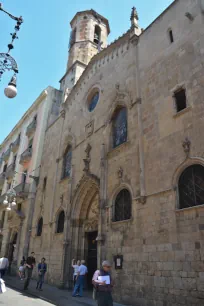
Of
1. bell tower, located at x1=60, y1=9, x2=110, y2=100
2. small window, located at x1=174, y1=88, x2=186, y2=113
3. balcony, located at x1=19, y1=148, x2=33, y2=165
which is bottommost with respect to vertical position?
small window, located at x1=174, y1=88, x2=186, y2=113

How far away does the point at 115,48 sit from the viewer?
14.4m

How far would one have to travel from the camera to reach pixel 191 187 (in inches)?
304

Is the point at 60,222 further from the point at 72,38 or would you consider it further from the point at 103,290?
the point at 72,38

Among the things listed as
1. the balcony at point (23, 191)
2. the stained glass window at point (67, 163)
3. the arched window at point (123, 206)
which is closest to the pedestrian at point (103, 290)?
the arched window at point (123, 206)

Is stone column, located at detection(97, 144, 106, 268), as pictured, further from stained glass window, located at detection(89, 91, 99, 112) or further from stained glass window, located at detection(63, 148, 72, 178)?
stained glass window, located at detection(63, 148, 72, 178)

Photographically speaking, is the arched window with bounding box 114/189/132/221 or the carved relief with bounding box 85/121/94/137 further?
the carved relief with bounding box 85/121/94/137

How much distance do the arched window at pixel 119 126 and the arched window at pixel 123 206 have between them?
2.61 m

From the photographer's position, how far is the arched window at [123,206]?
10032 mm

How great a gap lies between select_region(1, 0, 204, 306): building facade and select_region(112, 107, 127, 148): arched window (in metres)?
0.06

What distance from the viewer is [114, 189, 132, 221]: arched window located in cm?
1003

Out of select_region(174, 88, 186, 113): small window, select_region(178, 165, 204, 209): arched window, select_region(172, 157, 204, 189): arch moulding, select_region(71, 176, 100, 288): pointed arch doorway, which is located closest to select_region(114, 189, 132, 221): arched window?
select_region(71, 176, 100, 288): pointed arch doorway

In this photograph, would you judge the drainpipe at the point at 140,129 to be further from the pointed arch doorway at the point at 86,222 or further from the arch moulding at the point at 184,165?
the pointed arch doorway at the point at 86,222

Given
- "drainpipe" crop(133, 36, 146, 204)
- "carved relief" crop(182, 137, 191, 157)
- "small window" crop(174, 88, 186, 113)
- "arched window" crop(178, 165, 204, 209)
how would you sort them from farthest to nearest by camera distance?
"drainpipe" crop(133, 36, 146, 204)
"small window" crop(174, 88, 186, 113)
"carved relief" crop(182, 137, 191, 157)
"arched window" crop(178, 165, 204, 209)

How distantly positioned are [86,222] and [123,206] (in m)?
4.07
